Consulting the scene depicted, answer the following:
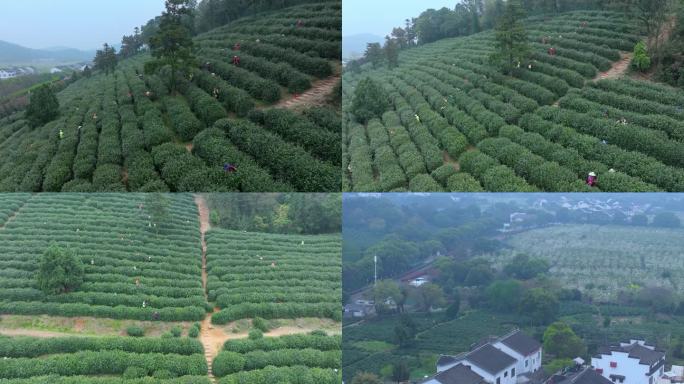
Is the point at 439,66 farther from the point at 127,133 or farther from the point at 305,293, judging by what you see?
the point at 127,133

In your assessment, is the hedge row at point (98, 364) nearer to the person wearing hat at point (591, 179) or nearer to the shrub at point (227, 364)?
the shrub at point (227, 364)

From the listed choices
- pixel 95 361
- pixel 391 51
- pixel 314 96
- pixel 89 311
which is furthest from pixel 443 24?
pixel 95 361

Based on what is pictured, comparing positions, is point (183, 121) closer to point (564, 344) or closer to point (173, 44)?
point (173, 44)

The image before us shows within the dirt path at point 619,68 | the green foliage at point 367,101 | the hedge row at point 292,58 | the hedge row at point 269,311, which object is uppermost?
the hedge row at point 292,58

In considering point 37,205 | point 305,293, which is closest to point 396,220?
point 305,293

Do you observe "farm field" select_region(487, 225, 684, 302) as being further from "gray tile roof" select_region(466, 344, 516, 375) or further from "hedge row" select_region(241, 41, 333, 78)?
"hedge row" select_region(241, 41, 333, 78)

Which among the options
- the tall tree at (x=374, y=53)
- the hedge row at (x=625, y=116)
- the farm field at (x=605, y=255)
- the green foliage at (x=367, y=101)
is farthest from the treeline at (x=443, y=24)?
the farm field at (x=605, y=255)

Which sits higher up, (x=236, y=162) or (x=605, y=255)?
(x=236, y=162)
